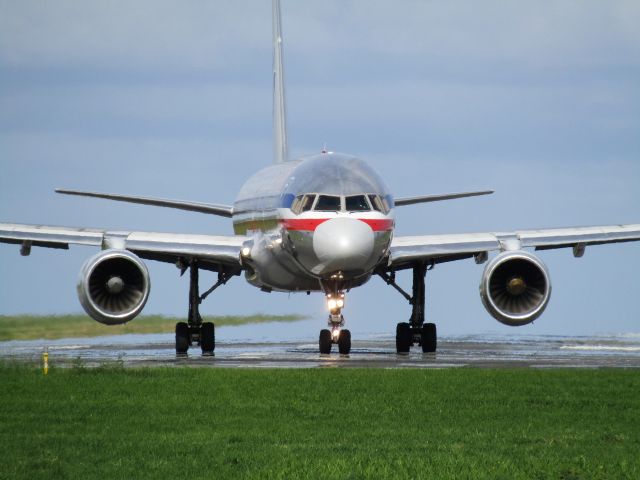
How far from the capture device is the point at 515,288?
31.8m

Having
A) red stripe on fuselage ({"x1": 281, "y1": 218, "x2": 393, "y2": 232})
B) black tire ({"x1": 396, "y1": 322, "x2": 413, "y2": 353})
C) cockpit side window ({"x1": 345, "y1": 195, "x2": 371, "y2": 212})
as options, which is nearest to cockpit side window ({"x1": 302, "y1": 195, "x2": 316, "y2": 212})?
red stripe on fuselage ({"x1": 281, "y1": 218, "x2": 393, "y2": 232})

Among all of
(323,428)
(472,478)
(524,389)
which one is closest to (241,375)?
(524,389)

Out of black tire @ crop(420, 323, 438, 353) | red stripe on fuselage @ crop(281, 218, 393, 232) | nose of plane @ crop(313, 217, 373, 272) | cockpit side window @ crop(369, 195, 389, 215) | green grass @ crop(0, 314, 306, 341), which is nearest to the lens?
nose of plane @ crop(313, 217, 373, 272)

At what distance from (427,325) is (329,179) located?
5602mm

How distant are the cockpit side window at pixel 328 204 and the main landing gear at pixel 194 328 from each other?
5525 mm

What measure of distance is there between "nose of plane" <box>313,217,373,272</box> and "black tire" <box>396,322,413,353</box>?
13.9 feet

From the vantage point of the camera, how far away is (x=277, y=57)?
52.5 meters

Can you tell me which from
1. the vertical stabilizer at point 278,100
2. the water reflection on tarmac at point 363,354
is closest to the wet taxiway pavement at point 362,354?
the water reflection on tarmac at point 363,354

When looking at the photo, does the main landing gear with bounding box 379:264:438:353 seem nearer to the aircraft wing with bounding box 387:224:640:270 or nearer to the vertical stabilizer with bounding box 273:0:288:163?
the aircraft wing with bounding box 387:224:640:270

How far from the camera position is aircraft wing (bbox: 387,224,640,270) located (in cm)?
3450

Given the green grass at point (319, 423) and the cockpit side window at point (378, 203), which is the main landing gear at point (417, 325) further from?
the green grass at point (319, 423)

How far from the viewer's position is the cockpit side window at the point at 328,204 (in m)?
31.8

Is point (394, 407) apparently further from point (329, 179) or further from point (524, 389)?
point (329, 179)

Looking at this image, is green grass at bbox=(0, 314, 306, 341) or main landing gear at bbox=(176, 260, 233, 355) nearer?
main landing gear at bbox=(176, 260, 233, 355)
